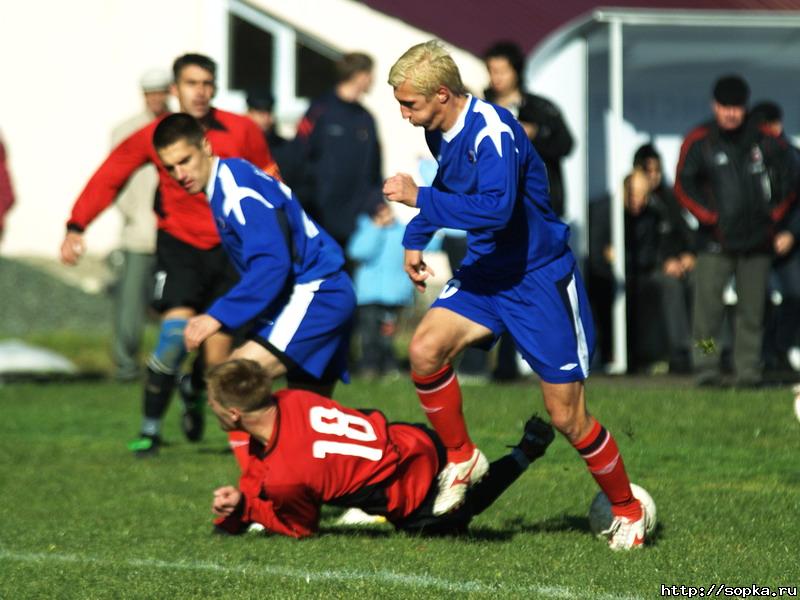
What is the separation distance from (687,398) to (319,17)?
10862 millimetres

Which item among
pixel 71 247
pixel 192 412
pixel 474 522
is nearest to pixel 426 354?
pixel 474 522

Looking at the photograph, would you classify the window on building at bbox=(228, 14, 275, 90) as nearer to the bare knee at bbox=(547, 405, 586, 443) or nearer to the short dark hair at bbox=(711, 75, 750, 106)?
the short dark hair at bbox=(711, 75, 750, 106)

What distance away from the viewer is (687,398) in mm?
12234

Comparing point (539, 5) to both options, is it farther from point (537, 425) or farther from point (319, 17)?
point (537, 425)

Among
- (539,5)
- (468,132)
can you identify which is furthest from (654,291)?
(468,132)

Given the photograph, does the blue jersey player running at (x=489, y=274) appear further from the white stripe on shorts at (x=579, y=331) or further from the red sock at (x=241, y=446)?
the red sock at (x=241, y=446)

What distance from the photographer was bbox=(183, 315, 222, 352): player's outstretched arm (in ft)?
26.1

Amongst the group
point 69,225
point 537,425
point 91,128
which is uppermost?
point 91,128

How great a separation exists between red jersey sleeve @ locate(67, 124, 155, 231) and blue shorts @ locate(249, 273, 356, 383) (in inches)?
85.8

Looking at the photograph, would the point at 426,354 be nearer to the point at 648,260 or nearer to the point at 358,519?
the point at 358,519

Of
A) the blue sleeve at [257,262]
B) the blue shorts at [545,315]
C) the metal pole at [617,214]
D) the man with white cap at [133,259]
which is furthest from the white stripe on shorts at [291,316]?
the metal pole at [617,214]

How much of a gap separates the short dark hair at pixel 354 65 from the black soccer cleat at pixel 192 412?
4.13 metres

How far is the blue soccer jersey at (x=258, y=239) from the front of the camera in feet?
26.9

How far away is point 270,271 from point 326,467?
1.35m
